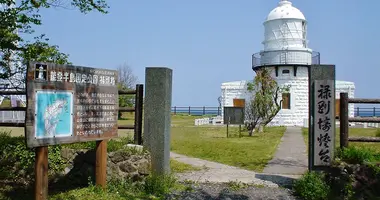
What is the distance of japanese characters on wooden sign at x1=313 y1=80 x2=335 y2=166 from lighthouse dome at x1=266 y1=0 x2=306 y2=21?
2092cm

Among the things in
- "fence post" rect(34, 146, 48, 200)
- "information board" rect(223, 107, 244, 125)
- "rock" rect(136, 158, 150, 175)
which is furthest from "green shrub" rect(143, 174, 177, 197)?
"information board" rect(223, 107, 244, 125)

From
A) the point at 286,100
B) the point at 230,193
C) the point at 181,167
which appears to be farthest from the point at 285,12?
the point at 230,193

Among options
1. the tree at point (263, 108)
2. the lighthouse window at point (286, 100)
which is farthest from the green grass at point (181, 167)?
the lighthouse window at point (286, 100)

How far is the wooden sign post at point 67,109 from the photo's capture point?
4.62 meters

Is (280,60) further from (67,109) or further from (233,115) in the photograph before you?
(67,109)

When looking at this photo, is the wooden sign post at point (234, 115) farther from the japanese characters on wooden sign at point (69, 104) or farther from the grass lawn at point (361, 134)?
the japanese characters on wooden sign at point (69, 104)

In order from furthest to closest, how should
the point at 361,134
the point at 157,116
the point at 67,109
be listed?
the point at 361,134 → the point at 157,116 → the point at 67,109

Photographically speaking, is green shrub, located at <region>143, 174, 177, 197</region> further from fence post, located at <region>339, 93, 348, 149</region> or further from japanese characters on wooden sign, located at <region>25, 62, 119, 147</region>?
fence post, located at <region>339, 93, 348, 149</region>

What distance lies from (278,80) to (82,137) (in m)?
22.0

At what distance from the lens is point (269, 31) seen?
27188 mm

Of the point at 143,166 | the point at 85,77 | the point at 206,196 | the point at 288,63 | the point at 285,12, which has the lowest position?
the point at 206,196

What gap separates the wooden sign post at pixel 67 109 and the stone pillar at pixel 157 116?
31.7 inches

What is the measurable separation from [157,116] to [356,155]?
3258mm

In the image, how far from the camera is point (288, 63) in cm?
2545
